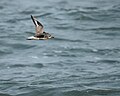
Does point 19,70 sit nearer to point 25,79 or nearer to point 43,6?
point 25,79

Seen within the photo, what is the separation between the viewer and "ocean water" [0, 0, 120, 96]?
24.3 meters

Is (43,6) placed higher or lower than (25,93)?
higher

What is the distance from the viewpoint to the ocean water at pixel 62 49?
2431cm

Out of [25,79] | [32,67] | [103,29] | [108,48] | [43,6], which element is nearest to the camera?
[25,79]

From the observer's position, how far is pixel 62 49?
29.2 meters

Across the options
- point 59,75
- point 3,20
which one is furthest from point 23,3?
point 59,75

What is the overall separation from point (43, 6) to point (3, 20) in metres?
4.47

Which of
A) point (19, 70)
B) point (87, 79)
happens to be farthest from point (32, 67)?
point (87, 79)

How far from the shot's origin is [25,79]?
25250mm

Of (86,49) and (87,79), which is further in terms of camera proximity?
(86,49)

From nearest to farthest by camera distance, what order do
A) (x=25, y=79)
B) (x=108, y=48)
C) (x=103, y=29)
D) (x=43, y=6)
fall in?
(x=25, y=79) < (x=108, y=48) < (x=103, y=29) < (x=43, y=6)

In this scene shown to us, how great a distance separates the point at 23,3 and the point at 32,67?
12810mm

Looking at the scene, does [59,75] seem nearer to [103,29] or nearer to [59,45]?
[59,45]

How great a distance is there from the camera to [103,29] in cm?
3306
